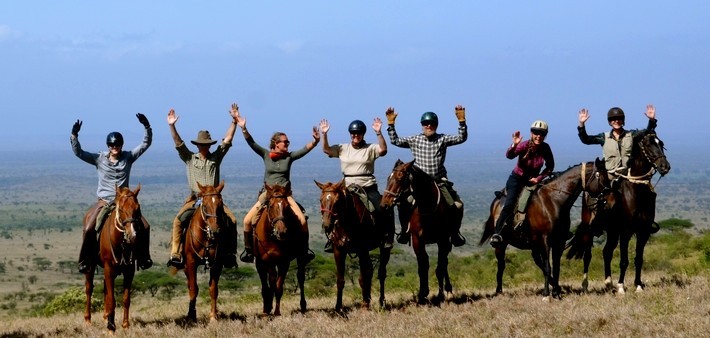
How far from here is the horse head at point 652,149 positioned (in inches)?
615

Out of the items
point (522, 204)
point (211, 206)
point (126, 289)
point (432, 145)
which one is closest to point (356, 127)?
point (432, 145)

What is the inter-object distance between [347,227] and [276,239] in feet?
4.12

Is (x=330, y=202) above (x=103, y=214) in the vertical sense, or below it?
above

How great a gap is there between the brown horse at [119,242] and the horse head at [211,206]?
1021mm

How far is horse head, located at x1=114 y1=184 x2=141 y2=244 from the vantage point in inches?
550

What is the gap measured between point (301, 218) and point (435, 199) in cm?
242

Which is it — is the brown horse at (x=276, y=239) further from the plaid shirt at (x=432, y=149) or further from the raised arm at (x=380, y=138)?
the plaid shirt at (x=432, y=149)

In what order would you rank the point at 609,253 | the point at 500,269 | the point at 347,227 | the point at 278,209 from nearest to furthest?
1. the point at 278,209
2. the point at 347,227
3. the point at 609,253
4. the point at 500,269

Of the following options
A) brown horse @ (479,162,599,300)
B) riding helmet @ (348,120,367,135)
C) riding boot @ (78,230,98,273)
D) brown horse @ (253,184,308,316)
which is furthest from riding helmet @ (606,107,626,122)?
riding boot @ (78,230,98,273)

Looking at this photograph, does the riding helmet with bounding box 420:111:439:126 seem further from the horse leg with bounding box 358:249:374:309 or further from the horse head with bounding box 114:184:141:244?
the horse head with bounding box 114:184:141:244

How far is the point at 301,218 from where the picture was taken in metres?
15.1

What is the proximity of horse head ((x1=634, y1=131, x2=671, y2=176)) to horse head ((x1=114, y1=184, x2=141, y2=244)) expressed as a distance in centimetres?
867

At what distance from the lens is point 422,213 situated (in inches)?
620

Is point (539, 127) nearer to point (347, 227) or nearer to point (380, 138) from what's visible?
point (380, 138)
